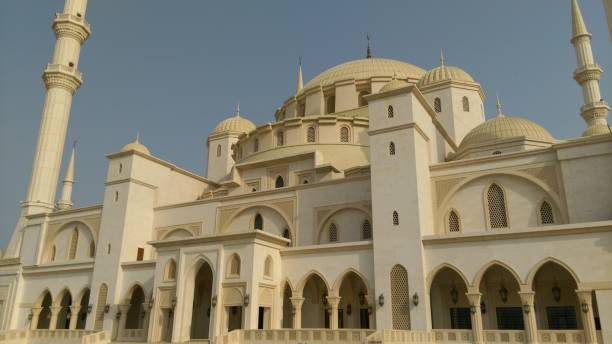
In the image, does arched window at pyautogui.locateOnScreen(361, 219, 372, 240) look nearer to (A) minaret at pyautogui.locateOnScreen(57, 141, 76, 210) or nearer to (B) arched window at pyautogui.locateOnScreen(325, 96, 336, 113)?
(B) arched window at pyautogui.locateOnScreen(325, 96, 336, 113)

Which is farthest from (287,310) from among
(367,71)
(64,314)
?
(367,71)

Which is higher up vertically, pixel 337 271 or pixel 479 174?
pixel 479 174

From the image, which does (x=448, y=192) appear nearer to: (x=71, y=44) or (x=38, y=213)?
(x=38, y=213)

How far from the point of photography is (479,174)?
21.0 meters

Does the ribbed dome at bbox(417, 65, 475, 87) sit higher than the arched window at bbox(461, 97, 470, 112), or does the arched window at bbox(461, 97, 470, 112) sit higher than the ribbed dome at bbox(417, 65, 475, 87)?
the ribbed dome at bbox(417, 65, 475, 87)

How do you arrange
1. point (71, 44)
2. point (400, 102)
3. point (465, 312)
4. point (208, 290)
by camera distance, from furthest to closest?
point (71, 44) → point (208, 290) → point (400, 102) → point (465, 312)

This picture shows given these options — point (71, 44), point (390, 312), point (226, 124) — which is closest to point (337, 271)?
point (390, 312)

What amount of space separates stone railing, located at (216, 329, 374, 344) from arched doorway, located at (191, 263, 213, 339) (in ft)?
19.7

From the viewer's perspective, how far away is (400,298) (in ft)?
61.7

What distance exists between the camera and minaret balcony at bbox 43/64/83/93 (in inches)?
1411

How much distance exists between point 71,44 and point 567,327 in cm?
3599

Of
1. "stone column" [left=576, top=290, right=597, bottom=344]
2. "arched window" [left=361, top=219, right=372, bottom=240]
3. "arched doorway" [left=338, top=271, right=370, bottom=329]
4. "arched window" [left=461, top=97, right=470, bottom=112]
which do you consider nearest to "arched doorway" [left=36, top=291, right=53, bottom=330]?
"arched doorway" [left=338, top=271, right=370, bottom=329]

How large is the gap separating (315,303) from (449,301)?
6025mm

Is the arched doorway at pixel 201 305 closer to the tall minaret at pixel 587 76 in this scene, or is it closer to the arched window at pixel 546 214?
the arched window at pixel 546 214
